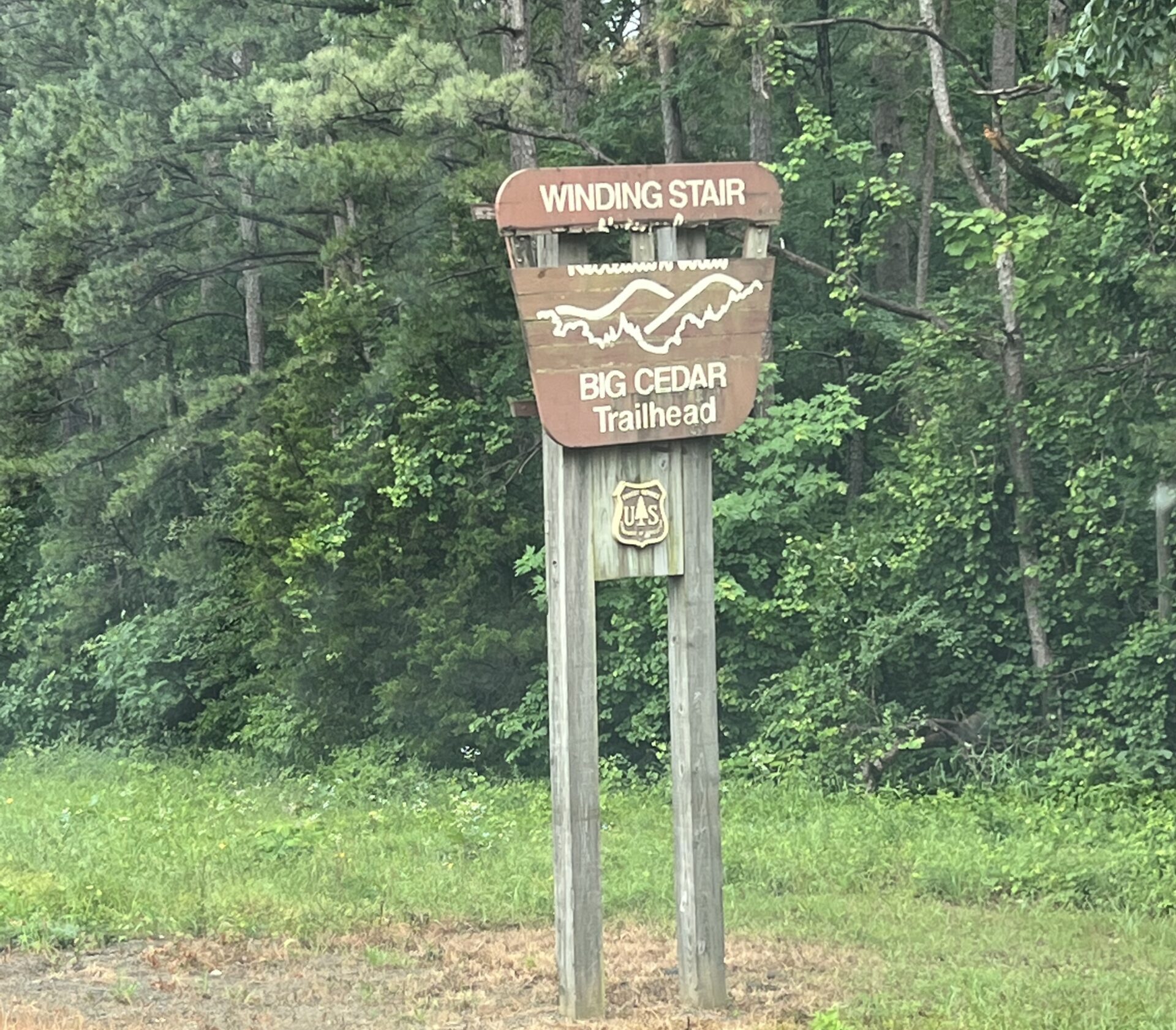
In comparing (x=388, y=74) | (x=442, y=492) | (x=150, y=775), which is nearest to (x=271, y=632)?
(x=150, y=775)

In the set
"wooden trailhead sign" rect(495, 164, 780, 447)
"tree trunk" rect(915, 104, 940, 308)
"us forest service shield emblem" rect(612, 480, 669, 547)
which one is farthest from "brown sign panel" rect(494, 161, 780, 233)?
"tree trunk" rect(915, 104, 940, 308)

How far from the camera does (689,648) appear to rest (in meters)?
6.33

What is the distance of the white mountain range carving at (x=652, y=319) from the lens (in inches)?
240

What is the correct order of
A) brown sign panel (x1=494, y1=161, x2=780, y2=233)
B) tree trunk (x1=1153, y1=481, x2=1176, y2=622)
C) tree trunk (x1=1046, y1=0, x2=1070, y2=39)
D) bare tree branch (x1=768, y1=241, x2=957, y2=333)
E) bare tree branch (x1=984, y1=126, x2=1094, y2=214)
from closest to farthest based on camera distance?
brown sign panel (x1=494, y1=161, x2=780, y2=233), tree trunk (x1=1153, y1=481, x2=1176, y2=622), bare tree branch (x1=984, y1=126, x2=1094, y2=214), tree trunk (x1=1046, y1=0, x2=1070, y2=39), bare tree branch (x1=768, y1=241, x2=957, y2=333)

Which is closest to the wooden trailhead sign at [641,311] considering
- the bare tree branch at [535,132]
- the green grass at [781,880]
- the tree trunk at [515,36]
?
the green grass at [781,880]

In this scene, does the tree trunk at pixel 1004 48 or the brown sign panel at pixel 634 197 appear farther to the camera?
the tree trunk at pixel 1004 48

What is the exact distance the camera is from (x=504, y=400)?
16703 millimetres

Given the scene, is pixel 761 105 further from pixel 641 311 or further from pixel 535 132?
pixel 641 311

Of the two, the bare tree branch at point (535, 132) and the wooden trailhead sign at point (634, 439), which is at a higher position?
the bare tree branch at point (535, 132)

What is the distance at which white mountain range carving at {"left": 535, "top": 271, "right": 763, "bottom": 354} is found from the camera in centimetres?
609

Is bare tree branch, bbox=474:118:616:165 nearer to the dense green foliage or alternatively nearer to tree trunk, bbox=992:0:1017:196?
the dense green foliage

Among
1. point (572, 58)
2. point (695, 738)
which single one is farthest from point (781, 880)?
point (572, 58)

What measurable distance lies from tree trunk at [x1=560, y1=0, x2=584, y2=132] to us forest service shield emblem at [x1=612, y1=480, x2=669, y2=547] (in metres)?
13.2

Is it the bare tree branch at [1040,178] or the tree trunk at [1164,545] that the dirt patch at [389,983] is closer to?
the tree trunk at [1164,545]
